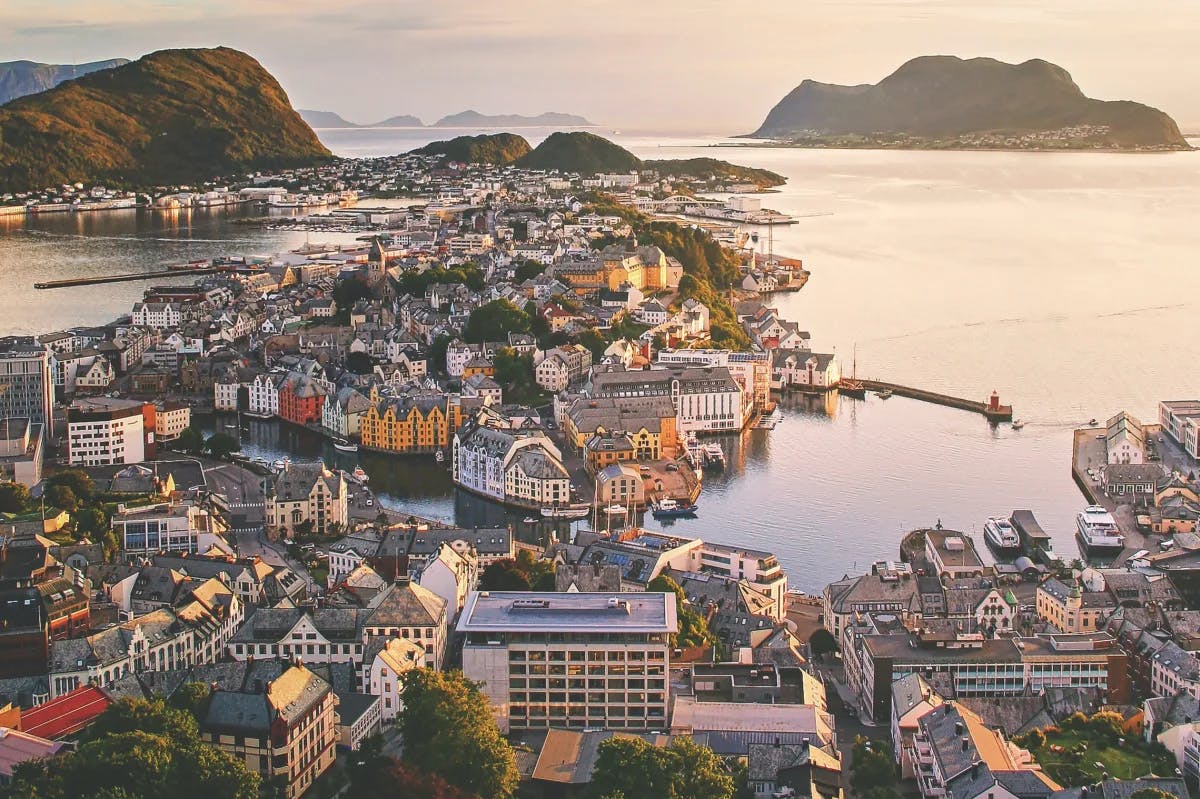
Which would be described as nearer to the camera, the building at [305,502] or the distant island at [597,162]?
the building at [305,502]

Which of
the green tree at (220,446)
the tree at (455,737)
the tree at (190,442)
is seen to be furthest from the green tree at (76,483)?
the tree at (455,737)

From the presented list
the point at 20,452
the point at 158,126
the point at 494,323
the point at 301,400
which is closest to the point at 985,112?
the point at 158,126

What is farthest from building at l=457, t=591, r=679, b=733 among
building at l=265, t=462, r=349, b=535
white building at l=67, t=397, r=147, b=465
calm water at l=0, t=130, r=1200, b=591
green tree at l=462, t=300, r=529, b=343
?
green tree at l=462, t=300, r=529, b=343

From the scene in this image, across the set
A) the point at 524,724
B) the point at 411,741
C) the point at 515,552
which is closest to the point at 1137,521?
the point at 515,552

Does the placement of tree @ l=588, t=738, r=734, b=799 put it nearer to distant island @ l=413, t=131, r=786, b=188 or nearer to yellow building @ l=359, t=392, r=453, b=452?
yellow building @ l=359, t=392, r=453, b=452

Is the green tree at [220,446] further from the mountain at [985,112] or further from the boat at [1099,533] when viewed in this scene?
the mountain at [985,112]

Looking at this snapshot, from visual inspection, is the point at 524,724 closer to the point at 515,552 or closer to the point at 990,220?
the point at 515,552

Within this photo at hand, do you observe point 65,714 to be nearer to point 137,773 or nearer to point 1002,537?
point 137,773
